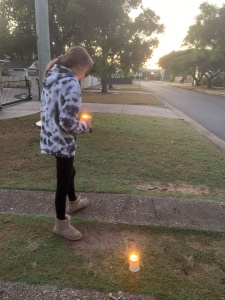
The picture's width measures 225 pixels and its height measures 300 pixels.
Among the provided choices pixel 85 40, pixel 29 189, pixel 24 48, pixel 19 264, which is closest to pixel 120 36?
pixel 85 40

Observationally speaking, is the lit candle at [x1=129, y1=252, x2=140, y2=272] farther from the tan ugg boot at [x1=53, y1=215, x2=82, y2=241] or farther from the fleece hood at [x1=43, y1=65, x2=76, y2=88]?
the fleece hood at [x1=43, y1=65, x2=76, y2=88]

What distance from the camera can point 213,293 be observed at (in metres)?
2.35

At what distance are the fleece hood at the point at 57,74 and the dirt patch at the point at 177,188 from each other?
2309 millimetres

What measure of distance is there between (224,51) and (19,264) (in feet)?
142

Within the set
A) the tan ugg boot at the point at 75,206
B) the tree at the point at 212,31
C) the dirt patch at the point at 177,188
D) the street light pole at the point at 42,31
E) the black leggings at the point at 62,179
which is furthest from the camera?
the tree at the point at 212,31

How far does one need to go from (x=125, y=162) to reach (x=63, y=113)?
3150 millimetres

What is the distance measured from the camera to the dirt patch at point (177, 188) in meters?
4.43

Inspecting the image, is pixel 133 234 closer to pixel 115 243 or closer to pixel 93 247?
pixel 115 243

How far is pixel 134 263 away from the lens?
98.1 inches

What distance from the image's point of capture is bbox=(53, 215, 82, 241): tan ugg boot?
9.93 ft

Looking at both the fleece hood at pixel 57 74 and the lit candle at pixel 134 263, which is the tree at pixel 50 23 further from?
the lit candle at pixel 134 263

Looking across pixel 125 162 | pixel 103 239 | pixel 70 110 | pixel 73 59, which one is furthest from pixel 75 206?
pixel 125 162

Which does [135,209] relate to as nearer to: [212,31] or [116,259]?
[116,259]

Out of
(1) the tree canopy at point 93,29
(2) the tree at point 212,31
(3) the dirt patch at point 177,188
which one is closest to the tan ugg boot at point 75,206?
(3) the dirt patch at point 177,188
